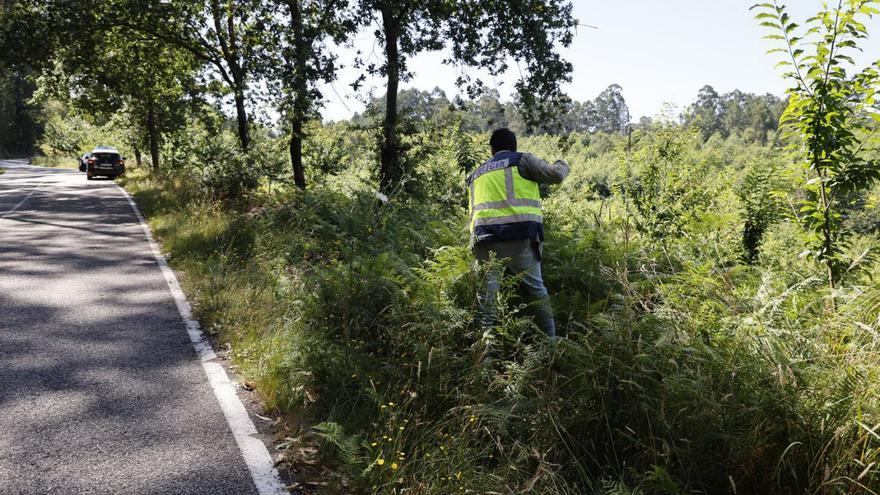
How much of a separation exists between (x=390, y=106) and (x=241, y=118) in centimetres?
→ 756

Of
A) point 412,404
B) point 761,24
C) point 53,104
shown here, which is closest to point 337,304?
point 412,404

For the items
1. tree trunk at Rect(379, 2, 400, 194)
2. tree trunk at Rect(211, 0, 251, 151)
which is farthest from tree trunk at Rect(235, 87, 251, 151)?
tree trunk at Rect(379, 2, 400, 194)

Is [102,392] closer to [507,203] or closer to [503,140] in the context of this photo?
[507,203]

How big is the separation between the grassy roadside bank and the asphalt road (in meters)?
0.59

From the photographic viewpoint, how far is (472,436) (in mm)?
3541

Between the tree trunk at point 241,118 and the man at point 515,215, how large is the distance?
15.3 metres

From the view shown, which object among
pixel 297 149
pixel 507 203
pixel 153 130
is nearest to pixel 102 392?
pixel 507 203

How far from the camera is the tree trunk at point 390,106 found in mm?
13363

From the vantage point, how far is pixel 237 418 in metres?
4.33

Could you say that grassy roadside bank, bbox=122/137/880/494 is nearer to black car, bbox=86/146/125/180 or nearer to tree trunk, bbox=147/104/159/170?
tree trunk, bbox=147/104/159/170

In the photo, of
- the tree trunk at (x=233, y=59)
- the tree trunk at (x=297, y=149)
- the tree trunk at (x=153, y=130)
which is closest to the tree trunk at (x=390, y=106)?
the tree trunk at (x=297, y=149)

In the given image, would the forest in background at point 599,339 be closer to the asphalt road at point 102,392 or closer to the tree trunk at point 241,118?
the asphalt road at point 102,392

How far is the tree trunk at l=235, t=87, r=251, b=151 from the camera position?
60.5 feet

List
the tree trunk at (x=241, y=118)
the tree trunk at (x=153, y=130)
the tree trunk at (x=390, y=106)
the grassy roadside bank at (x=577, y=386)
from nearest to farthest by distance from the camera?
the grassy roadside bank at (x=577, y=386), the tree trunk at (x=390, y=106), the tree trunk at (x=241, y=118), the tree trunk at (x=153, y=130)
